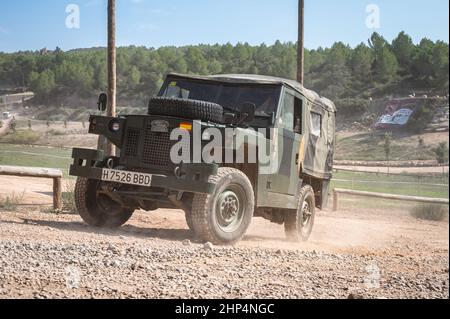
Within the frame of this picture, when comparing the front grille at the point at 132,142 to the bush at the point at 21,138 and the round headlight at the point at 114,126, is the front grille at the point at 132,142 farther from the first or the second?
the bush at the point at 21,138

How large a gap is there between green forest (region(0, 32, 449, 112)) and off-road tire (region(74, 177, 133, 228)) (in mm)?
45476

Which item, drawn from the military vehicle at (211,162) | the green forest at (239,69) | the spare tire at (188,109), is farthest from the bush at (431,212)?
the green forest at (239,69)

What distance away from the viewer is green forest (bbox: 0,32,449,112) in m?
58.8

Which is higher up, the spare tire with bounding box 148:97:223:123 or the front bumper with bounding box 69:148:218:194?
the spare tire with bounding box 148:97:223:123

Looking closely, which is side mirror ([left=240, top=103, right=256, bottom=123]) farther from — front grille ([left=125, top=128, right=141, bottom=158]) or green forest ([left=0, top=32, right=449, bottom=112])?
green forest ([left=0, top=32, right=449, bottom=112])

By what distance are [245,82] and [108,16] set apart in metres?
6.55

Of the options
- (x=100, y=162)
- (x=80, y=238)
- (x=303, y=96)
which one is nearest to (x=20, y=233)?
(x=80, y=238)

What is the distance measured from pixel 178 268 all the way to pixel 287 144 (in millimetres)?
3749

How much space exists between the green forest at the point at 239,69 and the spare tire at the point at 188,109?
4575 centimetres

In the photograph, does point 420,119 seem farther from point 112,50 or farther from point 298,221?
point 298,221

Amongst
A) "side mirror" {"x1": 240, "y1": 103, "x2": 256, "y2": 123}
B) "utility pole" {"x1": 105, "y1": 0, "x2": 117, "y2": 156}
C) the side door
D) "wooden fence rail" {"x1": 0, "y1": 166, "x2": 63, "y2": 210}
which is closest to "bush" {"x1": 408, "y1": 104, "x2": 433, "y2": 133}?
"utility pole" {"x1": 105, "y1": 0, "x2": 117, "y2": 156}

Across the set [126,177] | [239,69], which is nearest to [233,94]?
[126,177]

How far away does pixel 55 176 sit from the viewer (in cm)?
1229

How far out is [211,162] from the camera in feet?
26.8
